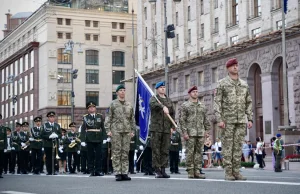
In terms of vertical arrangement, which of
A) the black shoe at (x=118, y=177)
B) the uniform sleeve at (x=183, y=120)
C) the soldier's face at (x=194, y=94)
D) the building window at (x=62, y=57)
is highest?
the building window at (x=62, y=57)

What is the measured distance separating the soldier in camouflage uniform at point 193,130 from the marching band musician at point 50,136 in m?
8.69

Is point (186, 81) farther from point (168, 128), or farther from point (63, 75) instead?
point (168, 128)

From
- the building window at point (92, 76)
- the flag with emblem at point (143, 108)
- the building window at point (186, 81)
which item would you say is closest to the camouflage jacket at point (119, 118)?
the flag with emblem at point (143, 108)

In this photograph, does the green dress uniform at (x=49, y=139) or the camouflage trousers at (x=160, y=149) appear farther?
the green dress uniform at (x=49, y=139)

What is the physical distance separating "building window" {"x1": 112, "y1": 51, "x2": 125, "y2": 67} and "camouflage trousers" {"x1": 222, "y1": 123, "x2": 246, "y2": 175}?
77.7m

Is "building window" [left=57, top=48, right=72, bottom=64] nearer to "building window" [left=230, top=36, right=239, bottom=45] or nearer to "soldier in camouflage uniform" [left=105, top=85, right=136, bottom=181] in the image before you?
"building window" [left=230, top=36, right=239, bottom=45]

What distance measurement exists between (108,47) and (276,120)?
148ft

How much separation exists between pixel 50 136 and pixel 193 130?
9.10m

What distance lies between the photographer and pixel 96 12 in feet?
289

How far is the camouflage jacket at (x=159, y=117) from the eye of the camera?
14375 millimetres

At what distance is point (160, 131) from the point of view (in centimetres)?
1437

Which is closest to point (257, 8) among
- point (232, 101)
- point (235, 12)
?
point (235, 12)

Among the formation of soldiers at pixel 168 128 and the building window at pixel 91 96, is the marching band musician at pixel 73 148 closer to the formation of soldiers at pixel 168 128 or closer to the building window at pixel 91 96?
the formation of soldiers at pixel 168 128

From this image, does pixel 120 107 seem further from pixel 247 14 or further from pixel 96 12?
pixel 96 12
